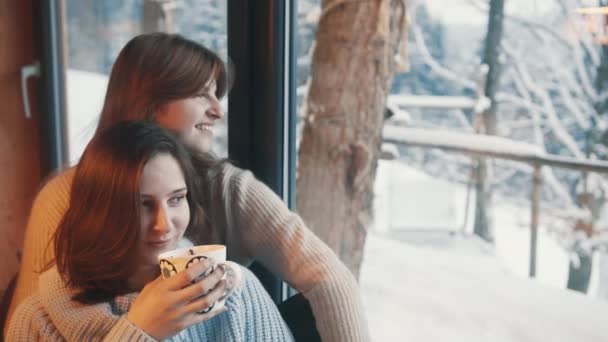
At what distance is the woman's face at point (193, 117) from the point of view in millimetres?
1401

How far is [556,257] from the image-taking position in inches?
52.4

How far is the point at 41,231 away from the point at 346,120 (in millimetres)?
839

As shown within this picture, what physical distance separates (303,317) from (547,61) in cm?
70

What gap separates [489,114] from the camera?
1388 mm

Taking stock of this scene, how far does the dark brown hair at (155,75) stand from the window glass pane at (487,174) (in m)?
0.42

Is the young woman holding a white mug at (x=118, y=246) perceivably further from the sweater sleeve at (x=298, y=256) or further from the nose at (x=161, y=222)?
the sweater sleeve at (x=298, y=256)

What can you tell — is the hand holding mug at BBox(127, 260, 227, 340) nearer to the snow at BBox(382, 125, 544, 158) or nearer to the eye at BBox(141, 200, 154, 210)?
the eye at BBox(141, 200, 154, 210)

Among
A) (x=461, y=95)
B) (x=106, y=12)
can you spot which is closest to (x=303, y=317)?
(x=461, y=95)

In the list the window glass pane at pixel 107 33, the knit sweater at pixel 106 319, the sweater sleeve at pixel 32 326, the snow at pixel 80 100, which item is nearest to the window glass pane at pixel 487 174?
the window glass pane at pixel 107 33

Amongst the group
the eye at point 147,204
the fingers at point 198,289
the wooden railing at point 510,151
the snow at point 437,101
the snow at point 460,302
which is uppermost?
the snow at point 437,101

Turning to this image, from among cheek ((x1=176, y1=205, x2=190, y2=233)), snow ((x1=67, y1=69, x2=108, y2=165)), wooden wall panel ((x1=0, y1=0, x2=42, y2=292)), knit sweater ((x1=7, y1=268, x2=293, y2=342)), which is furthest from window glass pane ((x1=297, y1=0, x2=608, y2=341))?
wooden wall panel ((x1=0, y1=0, x2=42, y2=292))

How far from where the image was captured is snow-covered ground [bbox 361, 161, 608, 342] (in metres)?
1.36

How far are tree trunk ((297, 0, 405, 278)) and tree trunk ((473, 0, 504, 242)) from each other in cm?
30

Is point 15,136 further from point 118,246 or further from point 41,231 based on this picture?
point 118,246
